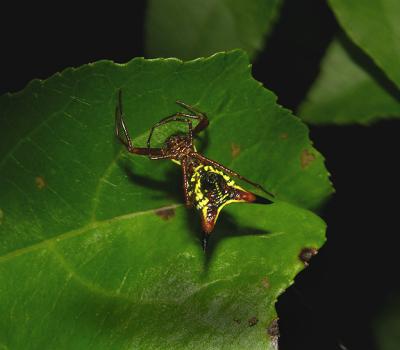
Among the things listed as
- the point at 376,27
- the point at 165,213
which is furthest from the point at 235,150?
the point at 376,27

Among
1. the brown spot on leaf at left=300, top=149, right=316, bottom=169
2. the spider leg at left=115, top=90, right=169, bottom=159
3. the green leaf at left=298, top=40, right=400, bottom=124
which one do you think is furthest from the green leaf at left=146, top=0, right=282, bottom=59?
the spider leg at left=115, top=90, right=169, bottom=159

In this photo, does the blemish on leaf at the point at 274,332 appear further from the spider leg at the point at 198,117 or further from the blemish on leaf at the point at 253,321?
the spider leg at the point at 198,117

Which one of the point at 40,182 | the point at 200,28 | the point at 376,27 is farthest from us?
the point at 200,28

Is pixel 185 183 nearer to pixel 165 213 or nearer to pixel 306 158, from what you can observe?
pixel 165 213

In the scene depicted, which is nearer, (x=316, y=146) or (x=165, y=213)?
(x=165, y=213)

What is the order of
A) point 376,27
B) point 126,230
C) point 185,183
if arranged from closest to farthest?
point 126,230, point 185,183, point 376,27

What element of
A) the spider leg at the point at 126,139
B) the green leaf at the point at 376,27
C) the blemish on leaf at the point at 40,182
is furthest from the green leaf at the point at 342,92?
the blemish on leaf at the point at 40,182

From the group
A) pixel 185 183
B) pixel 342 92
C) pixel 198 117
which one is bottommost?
pixel 185 183

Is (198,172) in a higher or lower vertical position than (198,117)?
lower
